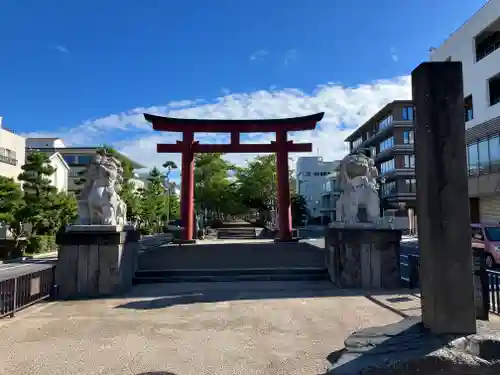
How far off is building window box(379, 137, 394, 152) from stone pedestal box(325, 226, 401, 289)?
3413 cm

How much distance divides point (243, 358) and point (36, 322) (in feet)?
12.5

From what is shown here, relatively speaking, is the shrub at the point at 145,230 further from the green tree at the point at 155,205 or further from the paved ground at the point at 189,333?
the paved ground at the point at 189,333

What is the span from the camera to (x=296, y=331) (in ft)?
18.2

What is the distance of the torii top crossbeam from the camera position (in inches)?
782

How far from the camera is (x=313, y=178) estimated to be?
71.4 m

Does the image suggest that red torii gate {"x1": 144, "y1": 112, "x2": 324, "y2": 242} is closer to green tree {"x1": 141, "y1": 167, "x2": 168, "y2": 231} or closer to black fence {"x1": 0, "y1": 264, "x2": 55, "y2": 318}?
black fence {"x1": 0, "y1": 264, "x2": 55, "y2": 318}

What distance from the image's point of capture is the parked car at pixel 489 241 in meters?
11.8

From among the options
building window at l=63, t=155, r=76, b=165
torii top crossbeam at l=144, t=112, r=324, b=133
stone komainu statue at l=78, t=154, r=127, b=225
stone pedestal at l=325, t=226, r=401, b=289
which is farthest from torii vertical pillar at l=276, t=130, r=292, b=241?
building window at l=63, t=155, r=76, b=165

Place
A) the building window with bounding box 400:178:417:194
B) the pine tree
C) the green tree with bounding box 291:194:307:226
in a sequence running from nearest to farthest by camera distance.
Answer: the pine tree → the building window with bounding box 400:178:417:194 → the green tree with bounding box 291:194:307:226

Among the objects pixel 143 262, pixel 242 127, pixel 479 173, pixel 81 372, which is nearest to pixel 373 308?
pixel 81 372

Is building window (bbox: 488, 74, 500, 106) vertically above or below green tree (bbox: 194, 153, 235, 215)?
above

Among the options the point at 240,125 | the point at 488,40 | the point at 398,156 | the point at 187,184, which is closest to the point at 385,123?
the point at 398,156

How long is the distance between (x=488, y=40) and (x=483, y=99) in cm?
368

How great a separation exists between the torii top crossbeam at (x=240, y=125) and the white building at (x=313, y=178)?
1997 inches
